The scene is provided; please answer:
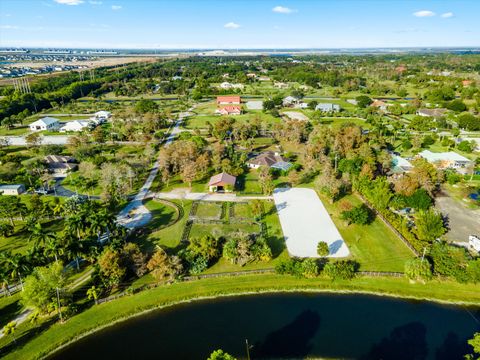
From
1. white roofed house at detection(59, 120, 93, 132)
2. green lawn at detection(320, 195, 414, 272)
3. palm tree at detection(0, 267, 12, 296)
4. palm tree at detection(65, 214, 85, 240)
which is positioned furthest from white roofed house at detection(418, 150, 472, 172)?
white roofed house at detection(59, 120, 93, 132)

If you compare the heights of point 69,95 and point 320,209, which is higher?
point 69,95

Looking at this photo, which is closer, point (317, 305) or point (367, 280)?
point (317, 305)

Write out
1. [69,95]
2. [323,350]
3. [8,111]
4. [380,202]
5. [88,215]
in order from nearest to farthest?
[323,350] → [88,215] → [380,202] → [8,111] → [69,95]

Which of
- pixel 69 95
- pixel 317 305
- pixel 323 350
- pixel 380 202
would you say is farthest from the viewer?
pixel 69 95

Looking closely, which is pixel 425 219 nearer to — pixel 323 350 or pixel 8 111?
pixel 323 350

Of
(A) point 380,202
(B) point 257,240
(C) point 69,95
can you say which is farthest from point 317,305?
(C) point 69,95

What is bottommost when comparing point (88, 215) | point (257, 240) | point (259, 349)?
point (259, 349)
